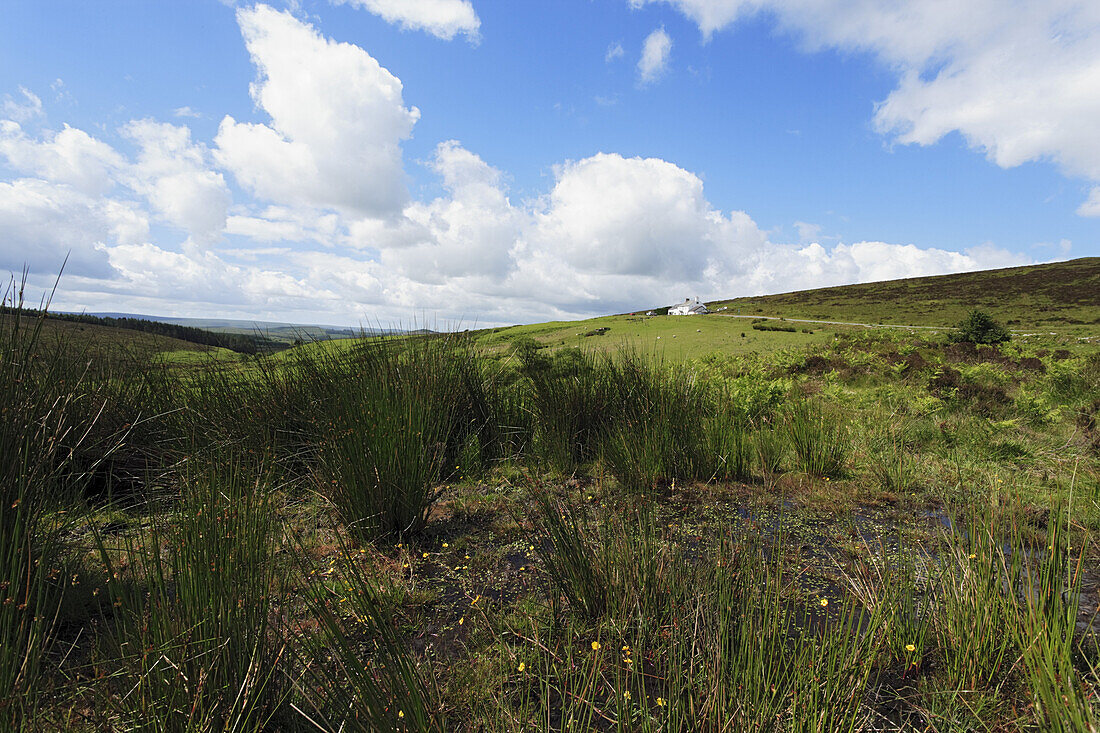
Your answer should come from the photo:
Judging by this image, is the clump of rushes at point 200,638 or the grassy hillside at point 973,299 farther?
the grassy hillside at point 973,299

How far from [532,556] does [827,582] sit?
5.56 ft

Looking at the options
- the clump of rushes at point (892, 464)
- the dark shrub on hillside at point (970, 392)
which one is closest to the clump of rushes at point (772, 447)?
the clump of rushes at point (892, 464)

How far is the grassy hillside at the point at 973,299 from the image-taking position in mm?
34438

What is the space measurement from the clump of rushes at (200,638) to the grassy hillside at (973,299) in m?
35.4

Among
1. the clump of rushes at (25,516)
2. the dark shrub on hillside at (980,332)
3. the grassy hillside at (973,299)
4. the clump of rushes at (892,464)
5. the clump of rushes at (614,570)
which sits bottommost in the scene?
the clump of rushes at (892,464)

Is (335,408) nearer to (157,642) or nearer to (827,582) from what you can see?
(157,642)

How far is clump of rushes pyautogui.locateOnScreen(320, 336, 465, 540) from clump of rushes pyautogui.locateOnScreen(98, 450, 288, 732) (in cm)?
139

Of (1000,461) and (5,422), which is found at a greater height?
(5,422)

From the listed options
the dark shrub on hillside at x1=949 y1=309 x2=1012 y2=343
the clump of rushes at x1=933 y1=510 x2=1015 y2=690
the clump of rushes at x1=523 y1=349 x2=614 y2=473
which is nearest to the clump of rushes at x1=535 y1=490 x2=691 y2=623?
the clump of rushes at x1=933 y1=510 x2=1015 y2=690

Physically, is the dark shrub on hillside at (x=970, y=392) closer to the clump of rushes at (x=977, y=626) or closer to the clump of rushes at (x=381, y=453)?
the clump of rushes at (x=977, y=626)

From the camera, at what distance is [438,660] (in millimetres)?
2215

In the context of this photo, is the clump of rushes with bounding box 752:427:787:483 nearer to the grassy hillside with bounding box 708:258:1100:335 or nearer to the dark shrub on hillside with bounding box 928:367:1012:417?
the dark shrub on hillside with bounding box 928:367:1012:417

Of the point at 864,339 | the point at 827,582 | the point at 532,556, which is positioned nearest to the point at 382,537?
the point at 532,556

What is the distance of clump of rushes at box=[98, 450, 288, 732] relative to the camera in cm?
148
